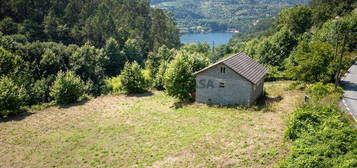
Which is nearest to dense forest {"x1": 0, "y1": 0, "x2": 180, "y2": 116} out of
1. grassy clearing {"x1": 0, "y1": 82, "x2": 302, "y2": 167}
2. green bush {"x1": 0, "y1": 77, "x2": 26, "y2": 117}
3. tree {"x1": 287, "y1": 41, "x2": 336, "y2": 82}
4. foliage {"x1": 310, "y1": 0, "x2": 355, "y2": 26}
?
green bush {"x1": 0, "y1": 77, "x2": 26, "y2": 117}

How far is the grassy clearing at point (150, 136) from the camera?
1878cm

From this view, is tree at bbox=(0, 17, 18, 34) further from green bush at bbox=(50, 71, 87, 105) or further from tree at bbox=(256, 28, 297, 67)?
tree at bbox=(256, 28, 297, 67)

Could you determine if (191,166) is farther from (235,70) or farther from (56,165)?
(235,70)

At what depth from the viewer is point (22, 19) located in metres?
68.1

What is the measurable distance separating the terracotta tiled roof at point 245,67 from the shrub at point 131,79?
10989mm

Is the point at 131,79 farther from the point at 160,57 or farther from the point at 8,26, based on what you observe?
the point at 8,26

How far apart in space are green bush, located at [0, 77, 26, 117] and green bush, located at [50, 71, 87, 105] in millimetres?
3581

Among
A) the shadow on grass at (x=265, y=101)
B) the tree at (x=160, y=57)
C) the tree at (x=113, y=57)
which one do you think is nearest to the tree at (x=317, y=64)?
the shadow on grass at (x=265, y=101)

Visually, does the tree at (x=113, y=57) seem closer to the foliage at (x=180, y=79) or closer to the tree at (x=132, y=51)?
the tree at (x=132, y=51)

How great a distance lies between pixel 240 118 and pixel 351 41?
1218 inches

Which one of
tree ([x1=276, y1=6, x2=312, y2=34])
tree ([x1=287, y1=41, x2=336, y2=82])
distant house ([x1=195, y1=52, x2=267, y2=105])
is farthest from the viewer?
tree ([x1=276, y1=6, x2=312, y2=34])

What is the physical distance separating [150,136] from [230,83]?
9865mm

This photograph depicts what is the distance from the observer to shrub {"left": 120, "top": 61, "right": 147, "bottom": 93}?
124 ft

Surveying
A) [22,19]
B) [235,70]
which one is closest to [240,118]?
[235,70]
